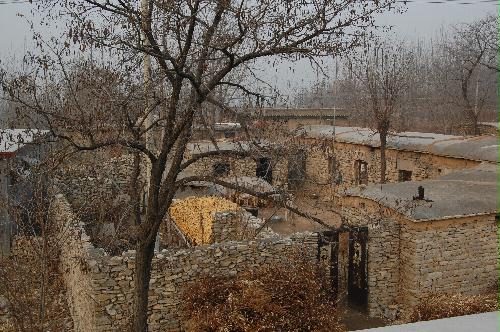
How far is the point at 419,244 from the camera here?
1038 cm

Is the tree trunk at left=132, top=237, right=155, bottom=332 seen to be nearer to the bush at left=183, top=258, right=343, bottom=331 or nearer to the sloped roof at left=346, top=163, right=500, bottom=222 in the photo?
the bush at left=183, top=258, right=343, bottom=331

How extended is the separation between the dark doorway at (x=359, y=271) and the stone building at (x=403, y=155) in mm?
3215

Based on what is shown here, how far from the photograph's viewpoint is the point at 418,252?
10.4 meters

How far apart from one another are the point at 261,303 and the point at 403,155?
1304cm

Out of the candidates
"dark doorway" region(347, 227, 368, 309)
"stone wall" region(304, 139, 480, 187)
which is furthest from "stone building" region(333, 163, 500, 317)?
"stone wall" region(304, 139, 480, 187)

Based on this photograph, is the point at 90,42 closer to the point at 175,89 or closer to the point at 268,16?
the point at 175,89

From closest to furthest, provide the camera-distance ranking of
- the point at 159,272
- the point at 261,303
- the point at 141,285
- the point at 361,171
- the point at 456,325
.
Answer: the point at 456,325
the point at 141,285
the point at 261,303
the point at 159,272
the point at 361,171

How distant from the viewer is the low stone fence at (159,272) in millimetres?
8078

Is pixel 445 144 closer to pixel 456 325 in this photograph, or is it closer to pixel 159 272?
pixel 159 272

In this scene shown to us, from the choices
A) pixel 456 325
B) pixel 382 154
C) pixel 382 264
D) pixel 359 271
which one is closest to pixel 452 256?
pixel 382 264

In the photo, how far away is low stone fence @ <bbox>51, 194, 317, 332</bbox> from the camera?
318 inches

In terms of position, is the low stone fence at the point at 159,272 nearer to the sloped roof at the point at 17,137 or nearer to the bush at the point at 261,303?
the bush at the point at 261,303

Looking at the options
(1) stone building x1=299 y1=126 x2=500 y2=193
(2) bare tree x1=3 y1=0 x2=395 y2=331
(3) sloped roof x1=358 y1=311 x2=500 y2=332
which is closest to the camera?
(3) sloped roof x1=358 y1=311 x2=500 y2=332

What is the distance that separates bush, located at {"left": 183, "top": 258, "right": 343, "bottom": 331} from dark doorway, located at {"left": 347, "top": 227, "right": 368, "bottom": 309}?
2.19m
